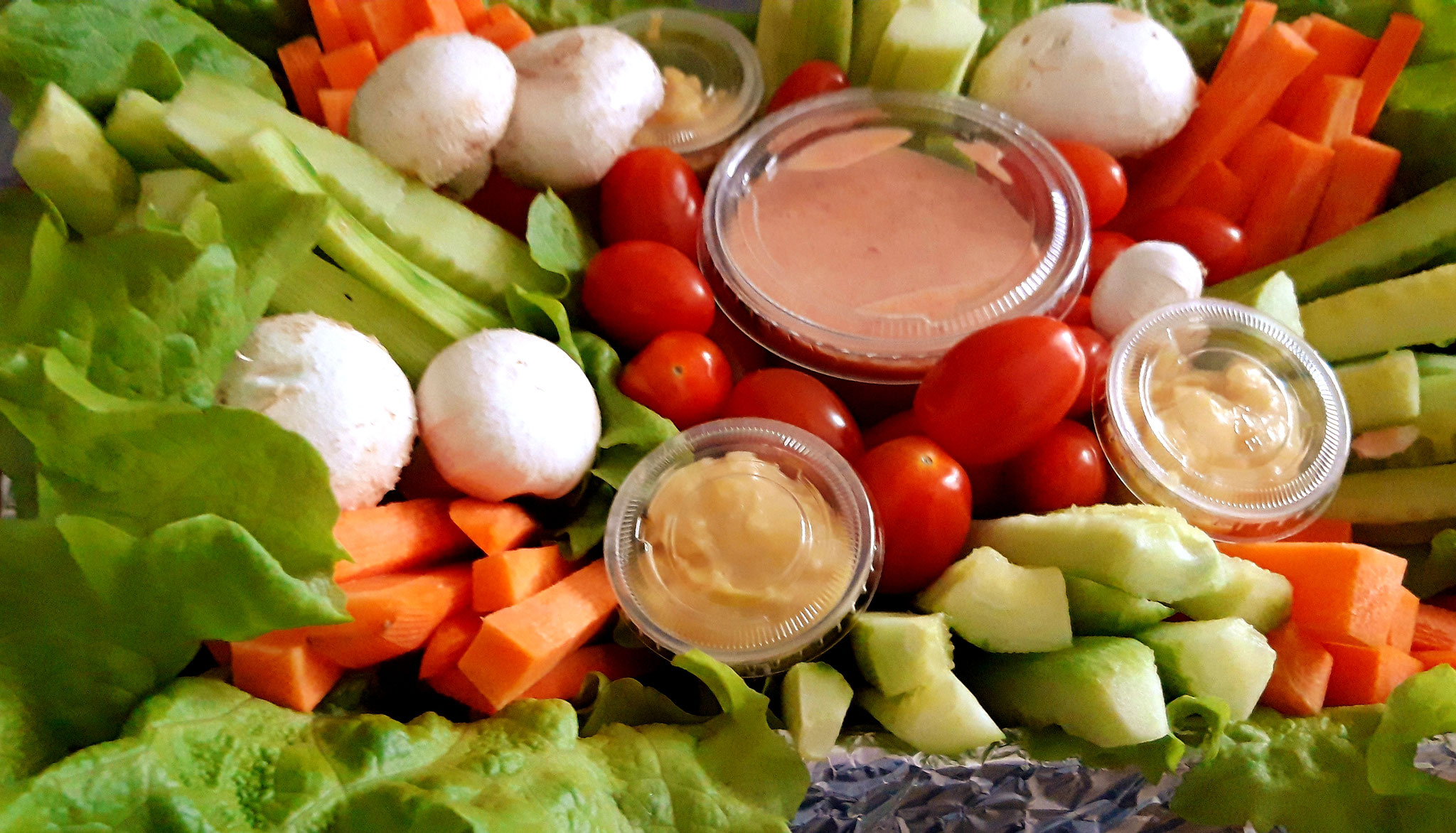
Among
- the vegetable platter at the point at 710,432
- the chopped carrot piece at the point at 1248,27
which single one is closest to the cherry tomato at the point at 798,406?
the vegetable platter at the point at 710,432

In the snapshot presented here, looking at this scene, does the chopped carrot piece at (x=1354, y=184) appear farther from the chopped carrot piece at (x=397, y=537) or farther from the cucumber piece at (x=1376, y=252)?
the chopped carrot piece at (x=397, y=537)

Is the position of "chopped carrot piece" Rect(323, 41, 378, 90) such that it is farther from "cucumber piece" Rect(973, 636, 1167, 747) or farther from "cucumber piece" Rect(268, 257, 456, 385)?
"cucumber piece" Rect(973, 636, 1167, 747)

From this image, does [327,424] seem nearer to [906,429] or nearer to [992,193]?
[906,429]

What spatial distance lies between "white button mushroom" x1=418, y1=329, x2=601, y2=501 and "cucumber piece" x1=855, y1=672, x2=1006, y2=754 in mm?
539

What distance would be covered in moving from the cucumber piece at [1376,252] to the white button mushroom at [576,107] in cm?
104

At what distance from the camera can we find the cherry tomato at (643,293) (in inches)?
61.6

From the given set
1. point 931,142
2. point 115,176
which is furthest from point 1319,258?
point 115,176

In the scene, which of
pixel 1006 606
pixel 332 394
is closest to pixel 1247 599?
pixel 1006 606

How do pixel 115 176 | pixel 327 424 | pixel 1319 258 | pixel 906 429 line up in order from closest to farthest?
1. pixel 327 424
2. pixel 115 176
3. pixel 906 429
4. pixel 1319 258

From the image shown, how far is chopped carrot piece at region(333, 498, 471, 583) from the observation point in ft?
4.04

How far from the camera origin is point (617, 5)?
207 cm

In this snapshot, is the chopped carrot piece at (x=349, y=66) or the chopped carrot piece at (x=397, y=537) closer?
the chopped carrot piece at (x=397, y=537)

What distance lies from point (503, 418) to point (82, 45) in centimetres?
82

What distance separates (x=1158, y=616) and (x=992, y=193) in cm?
80
